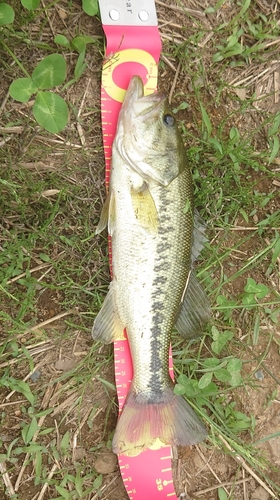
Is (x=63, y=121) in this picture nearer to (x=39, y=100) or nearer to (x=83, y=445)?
(x=39, y=100)

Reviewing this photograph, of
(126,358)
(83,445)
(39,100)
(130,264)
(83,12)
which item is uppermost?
(83,12)

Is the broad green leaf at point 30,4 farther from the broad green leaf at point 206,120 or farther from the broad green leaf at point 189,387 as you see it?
A: the broad green leaf at point 189,387

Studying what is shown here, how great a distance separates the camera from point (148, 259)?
2.79 metres

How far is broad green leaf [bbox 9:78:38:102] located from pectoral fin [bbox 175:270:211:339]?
141 cm

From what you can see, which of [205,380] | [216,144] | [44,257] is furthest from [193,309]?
[216,144]

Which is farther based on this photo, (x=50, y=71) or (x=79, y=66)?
(x=79, y=66)

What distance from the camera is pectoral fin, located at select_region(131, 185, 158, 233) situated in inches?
108

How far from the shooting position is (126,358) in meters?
3.00

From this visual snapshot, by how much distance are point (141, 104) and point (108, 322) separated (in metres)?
1.31

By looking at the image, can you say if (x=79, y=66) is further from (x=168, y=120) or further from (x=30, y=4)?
(x=168, y=120)

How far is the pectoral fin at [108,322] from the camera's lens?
2898mm

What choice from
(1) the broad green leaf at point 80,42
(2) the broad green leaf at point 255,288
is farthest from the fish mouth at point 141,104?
(2) the broad green leaf at point 255,288

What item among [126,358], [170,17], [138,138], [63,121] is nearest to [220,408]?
[126,358]

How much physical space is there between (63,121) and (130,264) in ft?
2.90
